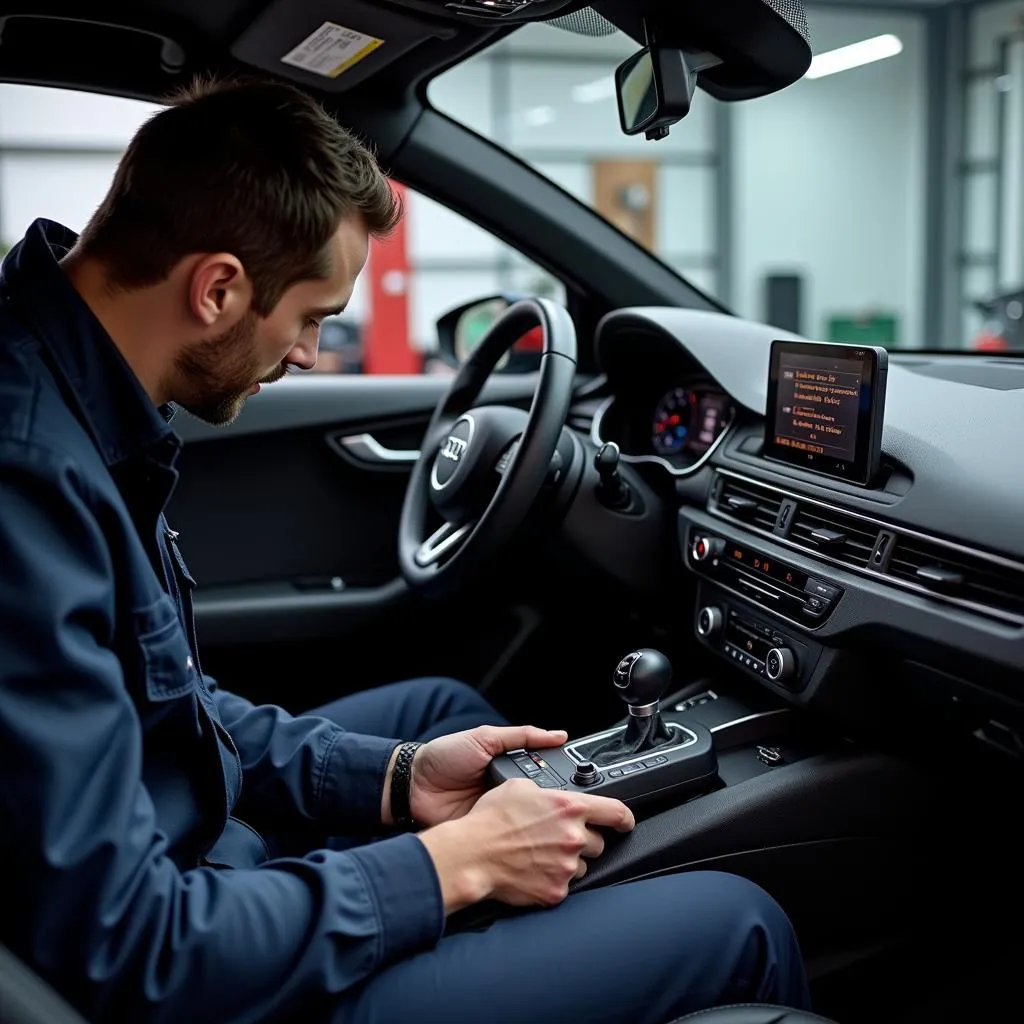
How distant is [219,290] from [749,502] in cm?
81

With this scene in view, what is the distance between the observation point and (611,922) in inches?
38.5

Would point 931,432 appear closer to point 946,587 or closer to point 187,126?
point 946,587

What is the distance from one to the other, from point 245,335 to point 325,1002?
529 millimetres

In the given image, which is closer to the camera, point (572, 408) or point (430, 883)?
point (430, 883)

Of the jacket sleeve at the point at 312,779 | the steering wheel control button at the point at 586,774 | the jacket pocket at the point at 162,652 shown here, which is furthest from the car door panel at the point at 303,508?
the jacket pocket at the point at 162,652

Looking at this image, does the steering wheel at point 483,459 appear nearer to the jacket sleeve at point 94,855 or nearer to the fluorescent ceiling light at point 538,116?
the jacket sleeve at point 94,855

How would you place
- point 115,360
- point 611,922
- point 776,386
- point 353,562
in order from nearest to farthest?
1. point 115,360
2. point 611,922
3. point 776,386
4. point 353,562

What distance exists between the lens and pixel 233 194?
0.89 meters

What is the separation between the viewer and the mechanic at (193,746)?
77 centimetres

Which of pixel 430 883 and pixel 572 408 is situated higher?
pixel 572 408

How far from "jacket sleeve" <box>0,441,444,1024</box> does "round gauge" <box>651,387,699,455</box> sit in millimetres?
1087

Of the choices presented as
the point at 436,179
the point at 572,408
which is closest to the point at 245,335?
the point at 436,179

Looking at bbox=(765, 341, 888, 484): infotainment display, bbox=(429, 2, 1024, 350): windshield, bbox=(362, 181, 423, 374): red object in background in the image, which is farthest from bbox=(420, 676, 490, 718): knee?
bbox=(429, 2, 1024, 350): windshield

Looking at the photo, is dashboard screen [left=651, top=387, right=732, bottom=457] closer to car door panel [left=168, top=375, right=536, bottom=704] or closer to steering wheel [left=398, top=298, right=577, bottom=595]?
steering wheel [left=398, top=298, right=577, bottom=595]
